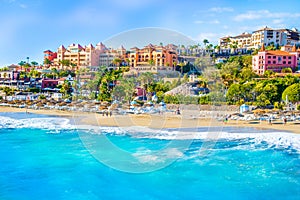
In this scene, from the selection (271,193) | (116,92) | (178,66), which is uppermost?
(178,66)

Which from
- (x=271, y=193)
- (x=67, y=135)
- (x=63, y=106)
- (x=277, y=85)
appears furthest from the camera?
(x=63, y=106)

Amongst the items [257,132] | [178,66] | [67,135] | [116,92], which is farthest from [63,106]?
[178,66]

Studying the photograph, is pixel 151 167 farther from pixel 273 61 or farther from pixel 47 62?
pixel 47 62

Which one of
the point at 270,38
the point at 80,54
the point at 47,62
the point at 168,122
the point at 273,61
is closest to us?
the point at 168,122

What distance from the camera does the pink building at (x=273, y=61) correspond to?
164 ft

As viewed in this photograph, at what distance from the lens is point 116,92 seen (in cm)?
4391

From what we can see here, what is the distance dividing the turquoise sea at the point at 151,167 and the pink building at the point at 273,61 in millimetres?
29659

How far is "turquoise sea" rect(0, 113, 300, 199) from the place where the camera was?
12477 millimetres

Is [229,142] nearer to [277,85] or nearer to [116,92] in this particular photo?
[277,85]

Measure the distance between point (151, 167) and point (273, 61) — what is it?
41.7 metres

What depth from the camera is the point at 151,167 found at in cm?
1412

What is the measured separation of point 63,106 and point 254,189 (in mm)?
30264

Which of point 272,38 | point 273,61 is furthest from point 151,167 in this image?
point 272,38

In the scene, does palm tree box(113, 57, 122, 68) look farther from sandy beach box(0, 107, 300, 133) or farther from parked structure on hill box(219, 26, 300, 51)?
parked structure on hill box(219, 26, 300, 51)
